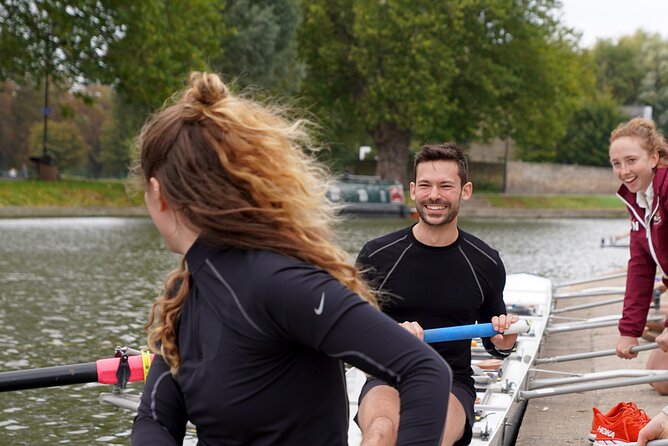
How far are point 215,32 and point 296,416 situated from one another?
1319 inches

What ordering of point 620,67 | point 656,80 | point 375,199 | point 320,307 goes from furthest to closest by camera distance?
point 620,67 < point 656,80 < point 375,199 < point 320,307

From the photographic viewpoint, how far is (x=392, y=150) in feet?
155

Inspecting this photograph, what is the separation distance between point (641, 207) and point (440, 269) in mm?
1807

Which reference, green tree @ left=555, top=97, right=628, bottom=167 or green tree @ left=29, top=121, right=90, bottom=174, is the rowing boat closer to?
green tree @ left=555, top=97, right=628, bottom=167

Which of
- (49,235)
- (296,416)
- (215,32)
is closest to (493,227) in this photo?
(215,32)

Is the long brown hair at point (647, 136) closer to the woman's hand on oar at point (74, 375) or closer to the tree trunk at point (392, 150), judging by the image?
the woman's hand on oar at point (74, 375)

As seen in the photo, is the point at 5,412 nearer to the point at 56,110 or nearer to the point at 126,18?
the point at 126,18

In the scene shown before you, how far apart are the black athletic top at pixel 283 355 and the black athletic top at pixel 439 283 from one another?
275 cm

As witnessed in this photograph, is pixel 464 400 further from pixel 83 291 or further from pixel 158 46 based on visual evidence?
pixel 158 46

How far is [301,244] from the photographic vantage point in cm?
208

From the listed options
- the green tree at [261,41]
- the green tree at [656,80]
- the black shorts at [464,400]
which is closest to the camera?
the black shorts at [464,400]

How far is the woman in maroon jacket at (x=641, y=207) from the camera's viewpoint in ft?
19.3

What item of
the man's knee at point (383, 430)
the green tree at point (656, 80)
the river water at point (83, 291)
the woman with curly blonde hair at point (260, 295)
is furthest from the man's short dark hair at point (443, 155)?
the green tree at point (656, 80)

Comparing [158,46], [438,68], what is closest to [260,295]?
[158,46]
